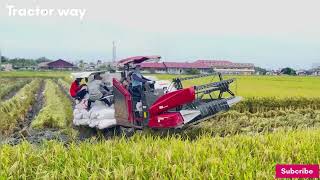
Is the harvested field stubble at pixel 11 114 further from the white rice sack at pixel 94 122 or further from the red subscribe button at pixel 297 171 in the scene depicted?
the red subscribe button at pixel 297 171

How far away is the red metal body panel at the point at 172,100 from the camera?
852cm

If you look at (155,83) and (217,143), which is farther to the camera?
(155,83)

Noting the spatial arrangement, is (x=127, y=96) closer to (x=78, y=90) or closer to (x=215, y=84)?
(x=78, y=90)

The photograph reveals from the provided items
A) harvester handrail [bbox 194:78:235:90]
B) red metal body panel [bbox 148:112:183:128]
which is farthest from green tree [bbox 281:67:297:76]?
red metal body panel [bbox 148:112:183:128]

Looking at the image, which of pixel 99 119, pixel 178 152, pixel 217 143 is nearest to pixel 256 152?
pixel 217 143

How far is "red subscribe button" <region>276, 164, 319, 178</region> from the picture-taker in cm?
424

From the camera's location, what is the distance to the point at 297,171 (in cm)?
435

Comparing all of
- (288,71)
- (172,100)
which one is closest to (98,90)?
(172,100)

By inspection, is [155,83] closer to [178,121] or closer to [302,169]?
[178,121]

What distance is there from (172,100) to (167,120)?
40cm

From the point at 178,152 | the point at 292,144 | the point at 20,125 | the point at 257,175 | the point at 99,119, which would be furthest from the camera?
the point at 20,125

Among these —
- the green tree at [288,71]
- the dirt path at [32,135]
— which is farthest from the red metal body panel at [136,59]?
the green tree at [288,71]

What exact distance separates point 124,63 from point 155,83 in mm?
1084

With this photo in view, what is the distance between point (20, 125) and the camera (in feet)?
44.4
